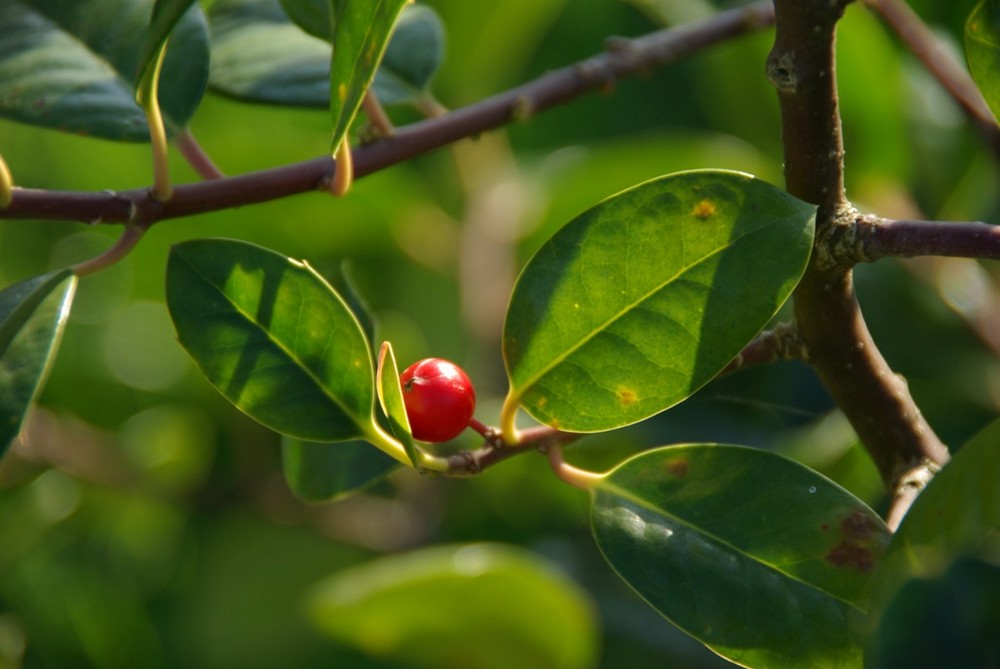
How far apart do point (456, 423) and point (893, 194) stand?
100 centimetres

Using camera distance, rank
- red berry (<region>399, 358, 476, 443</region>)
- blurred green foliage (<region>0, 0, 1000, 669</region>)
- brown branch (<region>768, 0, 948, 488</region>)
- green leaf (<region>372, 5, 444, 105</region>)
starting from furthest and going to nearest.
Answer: blurred green foliage (<region>0, 0, 1000, 669</region>)
green leaf (<region>372, 5, 444, 105</region>)
red berry (<region>399, 358, 476, 443</region>)
brown branch (<region>768, 0, 948, 488</region>)

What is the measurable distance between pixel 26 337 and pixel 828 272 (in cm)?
50

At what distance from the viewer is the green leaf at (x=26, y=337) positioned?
629mm

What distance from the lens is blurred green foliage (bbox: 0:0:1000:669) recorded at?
1.40 m

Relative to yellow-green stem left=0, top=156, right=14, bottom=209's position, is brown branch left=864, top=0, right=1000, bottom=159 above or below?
above

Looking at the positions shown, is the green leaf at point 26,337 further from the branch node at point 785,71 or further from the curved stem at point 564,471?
the branch node at point 785,71

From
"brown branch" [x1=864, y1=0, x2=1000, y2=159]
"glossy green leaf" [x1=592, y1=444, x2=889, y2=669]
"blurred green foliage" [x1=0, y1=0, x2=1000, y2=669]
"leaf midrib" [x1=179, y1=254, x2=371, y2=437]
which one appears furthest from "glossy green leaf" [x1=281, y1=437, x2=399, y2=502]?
"brown branch" [x1=864, y1=0, x2=1000, y2=159]

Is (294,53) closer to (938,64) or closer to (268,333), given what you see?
(268,333)

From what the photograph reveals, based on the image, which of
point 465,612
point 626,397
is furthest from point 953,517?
point 465,612

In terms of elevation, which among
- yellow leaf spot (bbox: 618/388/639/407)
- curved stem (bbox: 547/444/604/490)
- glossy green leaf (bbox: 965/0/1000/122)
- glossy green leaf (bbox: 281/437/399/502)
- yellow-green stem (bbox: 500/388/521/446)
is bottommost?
glossy green leaf (bbox: 281/437/399/502)

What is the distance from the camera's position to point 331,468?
33.5 inches

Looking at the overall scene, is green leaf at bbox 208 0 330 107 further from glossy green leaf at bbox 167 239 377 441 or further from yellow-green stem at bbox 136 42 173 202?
glossy green leaf at bbox 167 239 377 441

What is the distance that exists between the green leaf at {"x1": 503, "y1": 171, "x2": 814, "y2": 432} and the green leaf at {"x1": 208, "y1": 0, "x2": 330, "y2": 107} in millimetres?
376

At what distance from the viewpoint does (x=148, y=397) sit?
5.46ft
